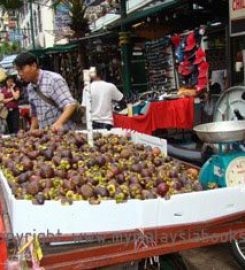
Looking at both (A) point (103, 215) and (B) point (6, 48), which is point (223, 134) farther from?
(B) point (6, 48)

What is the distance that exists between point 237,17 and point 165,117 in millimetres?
2384

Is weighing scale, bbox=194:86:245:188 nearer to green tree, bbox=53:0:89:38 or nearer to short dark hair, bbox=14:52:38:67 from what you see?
short dark hair, bbox=14:52:38:67

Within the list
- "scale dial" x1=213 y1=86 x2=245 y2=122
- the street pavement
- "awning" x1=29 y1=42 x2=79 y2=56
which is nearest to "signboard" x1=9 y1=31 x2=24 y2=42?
"awning" x1=29 y1=42 x2=79 y2=56

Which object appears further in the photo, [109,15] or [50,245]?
[109,15]

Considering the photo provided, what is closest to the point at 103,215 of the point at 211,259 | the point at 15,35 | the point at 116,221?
the point at 116,221

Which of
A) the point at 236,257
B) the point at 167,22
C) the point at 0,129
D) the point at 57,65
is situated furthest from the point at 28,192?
the point at 57,65

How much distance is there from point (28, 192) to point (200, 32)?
22.4ft

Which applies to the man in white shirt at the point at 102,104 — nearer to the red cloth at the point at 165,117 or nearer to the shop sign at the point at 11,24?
the red cloth at the point at 165,117

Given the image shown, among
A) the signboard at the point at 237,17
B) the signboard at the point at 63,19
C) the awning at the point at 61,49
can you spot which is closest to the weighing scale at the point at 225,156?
the signboard at the point at 237,17

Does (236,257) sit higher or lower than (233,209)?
lower

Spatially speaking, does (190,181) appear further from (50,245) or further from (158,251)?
(50,245)

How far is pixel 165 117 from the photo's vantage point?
25.6 ft

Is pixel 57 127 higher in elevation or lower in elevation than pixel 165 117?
higher

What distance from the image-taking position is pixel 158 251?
2361mm
